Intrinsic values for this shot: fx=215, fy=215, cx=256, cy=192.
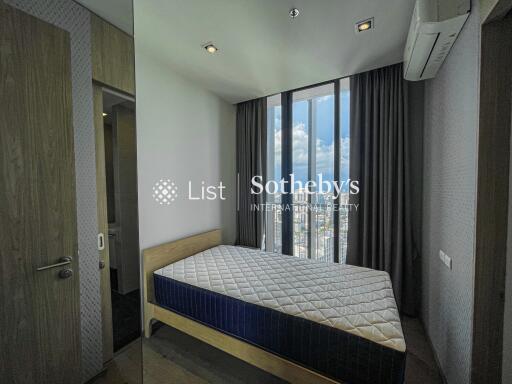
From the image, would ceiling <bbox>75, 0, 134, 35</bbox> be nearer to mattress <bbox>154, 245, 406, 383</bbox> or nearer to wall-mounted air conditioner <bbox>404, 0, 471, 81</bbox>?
wall-mounted air conditioner <bbox>404, 0, 471, 81</bbox>

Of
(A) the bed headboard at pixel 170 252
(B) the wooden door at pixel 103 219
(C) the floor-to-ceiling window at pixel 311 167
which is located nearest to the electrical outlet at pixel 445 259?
(C) the floor-to-ceiling window at pixel 311 167

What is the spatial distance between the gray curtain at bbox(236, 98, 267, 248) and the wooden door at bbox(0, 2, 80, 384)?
244 centimetres

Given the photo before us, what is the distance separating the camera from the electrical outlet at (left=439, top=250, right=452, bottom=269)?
153 centimetres

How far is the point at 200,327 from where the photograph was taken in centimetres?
176

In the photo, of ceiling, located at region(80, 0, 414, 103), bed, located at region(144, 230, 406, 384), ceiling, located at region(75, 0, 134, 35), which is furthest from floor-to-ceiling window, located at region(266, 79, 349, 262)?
ceiling, located at region(75, 0, 134, 35)

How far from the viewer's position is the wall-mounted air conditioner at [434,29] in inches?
49.0

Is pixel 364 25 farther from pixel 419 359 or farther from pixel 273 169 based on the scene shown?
pixel 419 359

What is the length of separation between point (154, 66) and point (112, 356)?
98.6 inches

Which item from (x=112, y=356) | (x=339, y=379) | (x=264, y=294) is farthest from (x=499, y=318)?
(x=112, y=356)

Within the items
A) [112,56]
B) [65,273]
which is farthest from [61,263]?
[112,56]

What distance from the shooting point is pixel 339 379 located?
1.28 meters

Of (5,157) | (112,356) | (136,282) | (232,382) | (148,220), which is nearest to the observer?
(5,157)

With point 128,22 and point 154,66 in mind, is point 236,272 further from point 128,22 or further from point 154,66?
point 154,66
